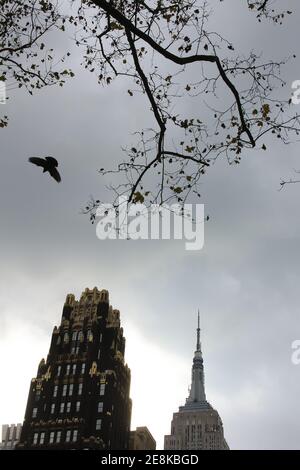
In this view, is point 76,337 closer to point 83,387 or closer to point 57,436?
point 83,387

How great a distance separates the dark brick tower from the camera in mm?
103000

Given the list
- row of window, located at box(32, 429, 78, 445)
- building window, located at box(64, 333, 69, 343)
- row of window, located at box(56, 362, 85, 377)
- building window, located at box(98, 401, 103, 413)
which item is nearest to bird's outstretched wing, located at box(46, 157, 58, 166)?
row of window, located at box(32, 429, 78, 445)

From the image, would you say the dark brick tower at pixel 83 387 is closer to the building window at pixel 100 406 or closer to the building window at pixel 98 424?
the building window at pixel 98 424

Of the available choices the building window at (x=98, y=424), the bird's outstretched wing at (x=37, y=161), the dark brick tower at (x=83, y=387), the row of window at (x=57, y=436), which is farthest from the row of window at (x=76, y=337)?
the bird's outstretched wing at (x=37, y=161)

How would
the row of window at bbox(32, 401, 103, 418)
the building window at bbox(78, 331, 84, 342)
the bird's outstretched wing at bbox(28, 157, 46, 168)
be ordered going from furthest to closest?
the building window at bbox(78, 331, 84, 342)
the row of window at bbox(32, 401, 103, 418)
the bird's outstretched wing at bbox(28, 157, 46, 168)

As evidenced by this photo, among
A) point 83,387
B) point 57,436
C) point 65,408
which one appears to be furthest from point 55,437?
point 83,387

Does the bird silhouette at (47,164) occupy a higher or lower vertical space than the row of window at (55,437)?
lower

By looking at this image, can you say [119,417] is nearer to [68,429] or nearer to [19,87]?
[68,429]

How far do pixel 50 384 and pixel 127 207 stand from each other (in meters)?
108

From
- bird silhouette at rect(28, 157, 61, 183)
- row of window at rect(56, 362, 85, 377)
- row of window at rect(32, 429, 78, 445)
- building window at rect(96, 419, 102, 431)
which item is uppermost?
row of window at rect(56, 362, 85, 377)

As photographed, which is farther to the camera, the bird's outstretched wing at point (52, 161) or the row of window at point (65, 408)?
the row of window at point (65, 408)

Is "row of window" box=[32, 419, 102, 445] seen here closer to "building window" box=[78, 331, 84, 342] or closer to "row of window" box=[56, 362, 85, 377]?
"row of window" box=[56, 362, 85, 377]

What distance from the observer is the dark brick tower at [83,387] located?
103 metres

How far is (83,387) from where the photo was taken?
10988cm
